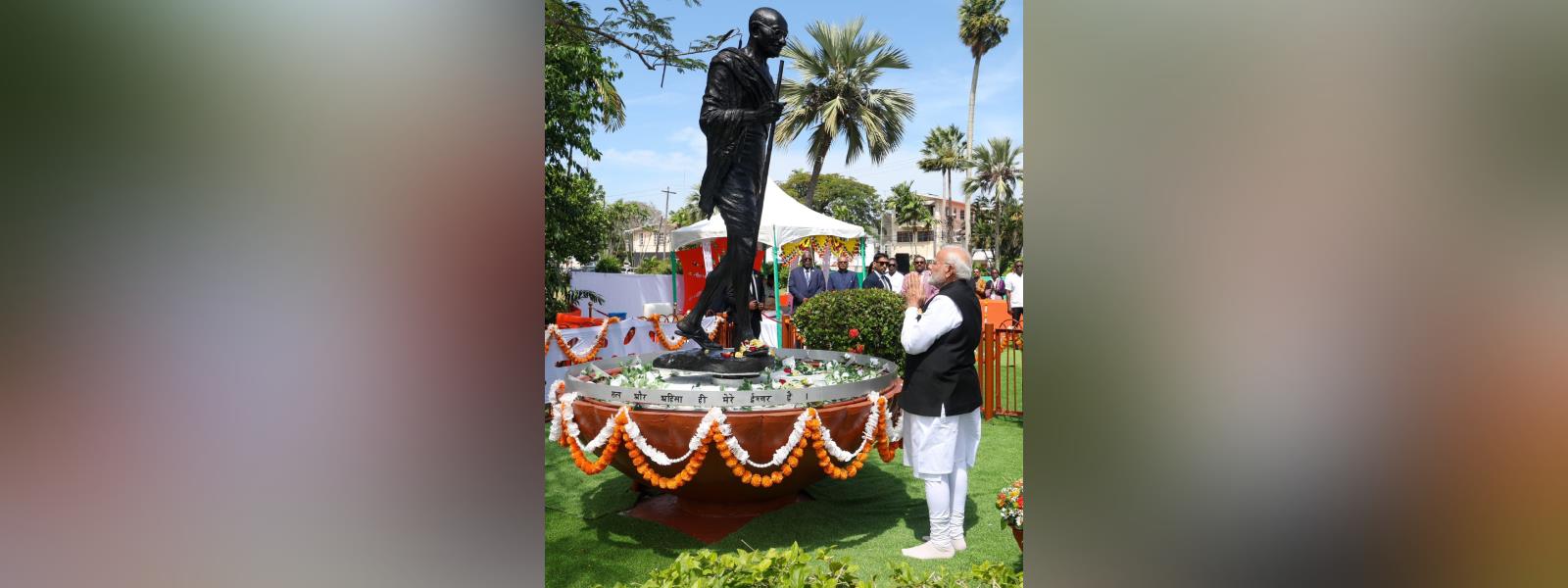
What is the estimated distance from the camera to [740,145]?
488cm

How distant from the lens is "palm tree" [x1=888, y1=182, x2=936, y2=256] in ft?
139

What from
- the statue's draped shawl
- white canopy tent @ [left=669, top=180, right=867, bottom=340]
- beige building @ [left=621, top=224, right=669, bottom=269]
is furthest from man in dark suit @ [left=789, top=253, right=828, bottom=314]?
beige building @ [left=621, top=224, right=669, bottom=269]

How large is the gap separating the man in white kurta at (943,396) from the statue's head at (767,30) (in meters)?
1.83

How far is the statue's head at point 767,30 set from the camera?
479 cm

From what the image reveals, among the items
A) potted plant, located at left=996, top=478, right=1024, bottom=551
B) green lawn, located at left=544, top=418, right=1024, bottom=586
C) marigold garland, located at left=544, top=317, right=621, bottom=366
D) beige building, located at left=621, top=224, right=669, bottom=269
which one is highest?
beige building, located at left=621, top=224, right=669, bottom=269

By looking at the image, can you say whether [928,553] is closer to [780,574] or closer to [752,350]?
[752,350]

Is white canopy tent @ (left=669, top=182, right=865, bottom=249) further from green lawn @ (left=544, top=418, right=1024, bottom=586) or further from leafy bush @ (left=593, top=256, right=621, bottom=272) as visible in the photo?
leafy bush @ (left=593, top=256, right=621, bottom=272)

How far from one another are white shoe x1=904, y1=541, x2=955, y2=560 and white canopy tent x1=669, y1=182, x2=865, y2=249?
7887 mm

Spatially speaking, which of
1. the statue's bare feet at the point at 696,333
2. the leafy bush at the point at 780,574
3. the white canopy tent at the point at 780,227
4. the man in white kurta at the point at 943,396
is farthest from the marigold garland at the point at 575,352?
the leafy bush at the point at 780,574

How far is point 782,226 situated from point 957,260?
7934 millimetres

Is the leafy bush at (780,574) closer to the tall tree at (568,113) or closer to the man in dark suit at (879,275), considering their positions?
the tall tree at (568,113)
